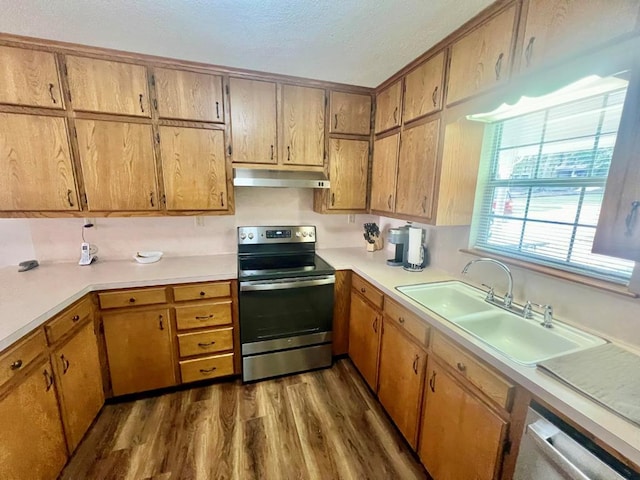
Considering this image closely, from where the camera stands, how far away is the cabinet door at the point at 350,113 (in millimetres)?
2312

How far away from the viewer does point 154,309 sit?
189 centimetres

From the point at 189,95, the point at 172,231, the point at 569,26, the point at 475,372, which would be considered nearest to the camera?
the point at 569,26

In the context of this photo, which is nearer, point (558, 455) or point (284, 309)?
point (558, 455)

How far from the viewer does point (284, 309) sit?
213cm

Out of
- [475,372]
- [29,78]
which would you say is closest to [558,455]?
[475,372]

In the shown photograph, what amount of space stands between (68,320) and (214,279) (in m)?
0.81

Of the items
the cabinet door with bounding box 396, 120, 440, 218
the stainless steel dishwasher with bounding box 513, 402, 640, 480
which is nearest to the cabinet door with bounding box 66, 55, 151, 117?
the cabinet door with bounding box 396, 120, 440, 218

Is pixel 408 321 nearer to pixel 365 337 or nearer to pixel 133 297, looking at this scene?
pixel 365 337

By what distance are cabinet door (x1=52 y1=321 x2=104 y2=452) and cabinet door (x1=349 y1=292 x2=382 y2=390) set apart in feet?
6.06

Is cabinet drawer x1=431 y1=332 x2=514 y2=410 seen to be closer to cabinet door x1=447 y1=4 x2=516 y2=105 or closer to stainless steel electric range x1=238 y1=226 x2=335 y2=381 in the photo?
stainless steel electric range x1=238 y1=226 x2=335 y2=381

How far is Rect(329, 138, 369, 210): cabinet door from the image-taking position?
2.39m

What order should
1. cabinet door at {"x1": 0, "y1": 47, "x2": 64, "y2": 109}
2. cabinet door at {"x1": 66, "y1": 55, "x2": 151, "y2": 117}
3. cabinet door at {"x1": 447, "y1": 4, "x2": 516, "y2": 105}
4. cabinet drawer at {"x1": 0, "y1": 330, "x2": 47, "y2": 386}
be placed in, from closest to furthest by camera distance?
cabinet drawer at {"x1": 0, "y1": 330, "x2": 47, "y2": 386}, cabinet door at {"x1": 447, "y1": 4, "x2": 516, "y2": 105}, cabinet door at {"x1": 0, "y1": 47, "x2": 64, "y2": 109}, cabinet door at {"x1": 66, "y1": 55, "x2": 151, "y2": 117}

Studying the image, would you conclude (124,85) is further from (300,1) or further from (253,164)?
(300,1)

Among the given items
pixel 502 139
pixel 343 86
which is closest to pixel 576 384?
pixel 502 139
